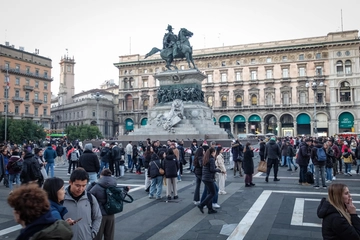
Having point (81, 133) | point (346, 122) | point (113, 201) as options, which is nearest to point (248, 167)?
point (113, 201)

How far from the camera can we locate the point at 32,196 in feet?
8.21

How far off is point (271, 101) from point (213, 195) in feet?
182

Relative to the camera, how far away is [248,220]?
6.77 metres

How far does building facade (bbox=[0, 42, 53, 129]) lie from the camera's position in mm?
57562

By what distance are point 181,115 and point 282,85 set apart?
40451 millimetres

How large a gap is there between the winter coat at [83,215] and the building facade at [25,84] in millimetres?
59699

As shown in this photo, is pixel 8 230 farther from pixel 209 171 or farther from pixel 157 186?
pixel 209 171

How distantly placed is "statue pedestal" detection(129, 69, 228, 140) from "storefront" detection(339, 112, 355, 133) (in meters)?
36.8

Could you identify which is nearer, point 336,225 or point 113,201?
point 336,225

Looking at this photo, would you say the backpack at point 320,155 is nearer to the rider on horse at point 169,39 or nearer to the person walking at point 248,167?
the person walking at point 248,167

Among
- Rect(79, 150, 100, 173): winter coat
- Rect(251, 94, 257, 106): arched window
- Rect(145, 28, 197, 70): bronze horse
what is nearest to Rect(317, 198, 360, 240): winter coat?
Rect(79, 150, 100, 173): winter coat

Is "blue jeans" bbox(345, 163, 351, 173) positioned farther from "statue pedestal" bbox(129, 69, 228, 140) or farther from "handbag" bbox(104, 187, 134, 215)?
"handbag" bbox(104, 187, 134, 215)

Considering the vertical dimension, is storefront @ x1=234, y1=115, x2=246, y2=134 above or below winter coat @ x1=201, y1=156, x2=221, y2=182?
above

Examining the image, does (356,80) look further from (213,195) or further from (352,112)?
(213,195)
